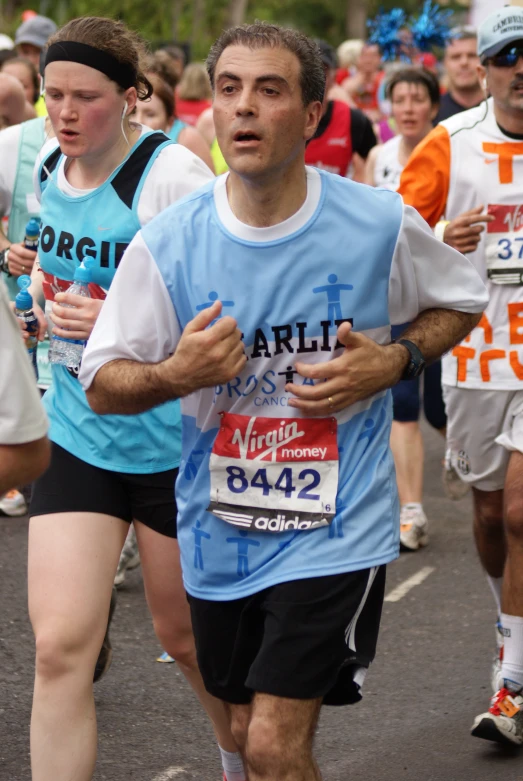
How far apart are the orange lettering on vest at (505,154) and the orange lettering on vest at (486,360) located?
624 mm

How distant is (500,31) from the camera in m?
5.12

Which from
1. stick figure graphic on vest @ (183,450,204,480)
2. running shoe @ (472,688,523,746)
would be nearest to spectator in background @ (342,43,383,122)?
running shoe @ (472,688,523,746)

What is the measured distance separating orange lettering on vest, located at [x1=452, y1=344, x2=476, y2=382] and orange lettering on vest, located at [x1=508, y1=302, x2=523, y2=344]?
0.17 m

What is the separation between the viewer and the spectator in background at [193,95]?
38.8 feet

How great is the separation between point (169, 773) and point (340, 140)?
5.73 meters

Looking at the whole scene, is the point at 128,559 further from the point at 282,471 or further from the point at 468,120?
the point at 282,471

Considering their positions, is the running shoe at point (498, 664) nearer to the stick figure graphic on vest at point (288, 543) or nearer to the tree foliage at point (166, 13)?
the stick figure graphic on vest at point (288, 543)

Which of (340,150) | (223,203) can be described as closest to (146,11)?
(340,150)

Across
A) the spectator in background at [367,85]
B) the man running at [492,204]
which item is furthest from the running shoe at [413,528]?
the spectator in background at [367,85]

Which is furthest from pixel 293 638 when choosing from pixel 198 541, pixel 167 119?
pixel 167 119

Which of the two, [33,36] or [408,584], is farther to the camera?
[33,36]

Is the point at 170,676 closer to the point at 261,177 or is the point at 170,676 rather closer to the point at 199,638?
the point at 199,638

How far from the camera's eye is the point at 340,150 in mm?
9375

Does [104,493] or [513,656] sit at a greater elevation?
[104,493]
